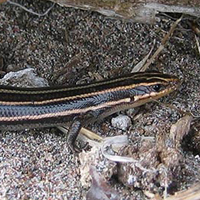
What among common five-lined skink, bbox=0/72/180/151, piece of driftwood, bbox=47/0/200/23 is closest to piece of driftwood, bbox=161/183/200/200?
common five-lined skink, bbox=0/72/180/151

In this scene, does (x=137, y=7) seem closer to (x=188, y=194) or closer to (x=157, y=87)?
(x=157, y=87)

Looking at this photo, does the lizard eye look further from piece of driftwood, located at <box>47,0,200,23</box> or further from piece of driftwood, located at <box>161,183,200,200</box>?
piece of driftwood, located at <box>161,183,200,200</box>

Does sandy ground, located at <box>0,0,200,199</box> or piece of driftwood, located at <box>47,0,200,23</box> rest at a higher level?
piece of driftwood, located at <box>47,0,200,23</box>

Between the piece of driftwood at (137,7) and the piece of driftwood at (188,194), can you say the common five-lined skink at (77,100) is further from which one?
the piece of driftwood at (188,194)

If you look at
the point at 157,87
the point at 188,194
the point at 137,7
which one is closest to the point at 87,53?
the point at 137,7

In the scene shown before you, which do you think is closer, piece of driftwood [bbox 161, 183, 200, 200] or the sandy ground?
piece of driftwood [bbox 161, 183, 200, 200]

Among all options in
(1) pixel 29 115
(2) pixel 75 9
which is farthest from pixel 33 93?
(2) pixel 75 9

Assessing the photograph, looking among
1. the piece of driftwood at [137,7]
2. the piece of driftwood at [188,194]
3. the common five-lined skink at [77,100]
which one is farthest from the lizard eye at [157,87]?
the piece of driftwood at [188,194]
